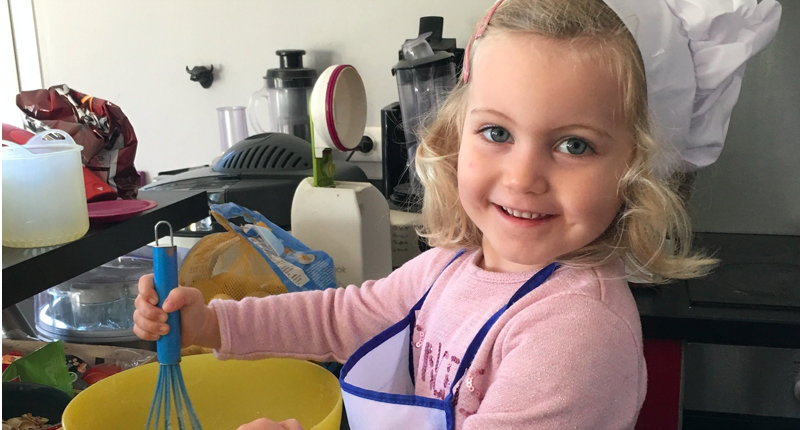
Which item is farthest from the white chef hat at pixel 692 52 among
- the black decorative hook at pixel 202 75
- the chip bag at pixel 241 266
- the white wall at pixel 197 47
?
the black decorative hook at pixel 202 75

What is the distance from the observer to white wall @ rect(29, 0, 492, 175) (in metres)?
1.53

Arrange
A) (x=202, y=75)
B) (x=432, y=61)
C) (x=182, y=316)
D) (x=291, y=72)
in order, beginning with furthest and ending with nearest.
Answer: (x=202, y=75)
(x=291, y=72)
(x=432, y=61)
(x=182, y=316)

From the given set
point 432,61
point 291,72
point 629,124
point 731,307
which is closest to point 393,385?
point 629,124

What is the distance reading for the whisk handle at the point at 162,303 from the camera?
0.58 m

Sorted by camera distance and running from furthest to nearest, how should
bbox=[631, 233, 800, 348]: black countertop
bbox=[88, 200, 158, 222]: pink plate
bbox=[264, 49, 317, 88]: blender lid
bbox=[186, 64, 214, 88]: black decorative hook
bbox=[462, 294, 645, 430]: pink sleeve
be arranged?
1. bbox=[186, 64, 214, 88]: black decorative hook
2. bbox=[264, 49, 317, 88]: blender lid
3. bbox=[631, 233, 800, 348]: black countertop
4. bbox=[88, 200, 158, 222]: pink plate
5. bbox=[462, 294, 645, 430]: pink sleeve

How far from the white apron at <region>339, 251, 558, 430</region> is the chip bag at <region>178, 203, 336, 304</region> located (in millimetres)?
190

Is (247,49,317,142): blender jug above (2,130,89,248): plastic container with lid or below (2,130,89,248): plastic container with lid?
above

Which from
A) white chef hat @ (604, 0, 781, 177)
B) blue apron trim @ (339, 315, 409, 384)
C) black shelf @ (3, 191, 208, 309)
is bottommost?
blue apron trim @ (339, 315, 409, 384)

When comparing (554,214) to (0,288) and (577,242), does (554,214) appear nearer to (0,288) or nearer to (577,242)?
(577,242)

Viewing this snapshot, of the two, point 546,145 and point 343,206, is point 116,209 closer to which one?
point 343,206

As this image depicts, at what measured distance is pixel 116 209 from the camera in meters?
0.77

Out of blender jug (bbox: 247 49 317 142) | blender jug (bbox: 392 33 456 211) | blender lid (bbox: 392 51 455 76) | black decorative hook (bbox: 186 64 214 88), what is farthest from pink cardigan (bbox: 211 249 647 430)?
black decorative hook (bbox: 186 64 214 88)

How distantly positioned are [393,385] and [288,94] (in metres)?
0.97

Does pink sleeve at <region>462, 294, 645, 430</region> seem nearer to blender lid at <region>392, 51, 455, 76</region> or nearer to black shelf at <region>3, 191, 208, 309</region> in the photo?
black shelf at <region>3, 191, 208, 309</region>
